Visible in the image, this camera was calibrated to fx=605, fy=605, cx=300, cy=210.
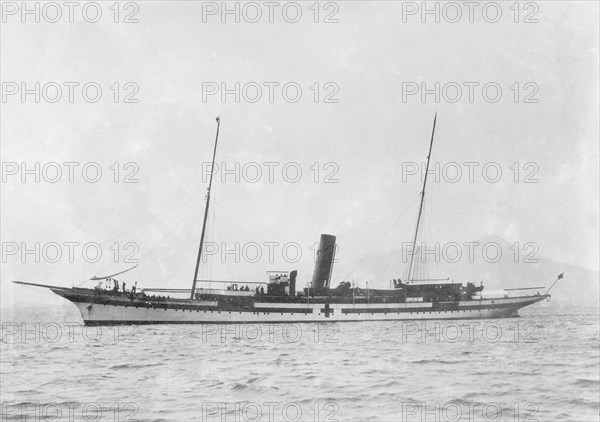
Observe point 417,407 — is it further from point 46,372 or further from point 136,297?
point 136,297

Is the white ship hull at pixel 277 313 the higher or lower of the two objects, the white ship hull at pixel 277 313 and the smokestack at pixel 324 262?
A: the lower

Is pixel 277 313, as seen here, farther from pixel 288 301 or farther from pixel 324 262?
pixel 324 262

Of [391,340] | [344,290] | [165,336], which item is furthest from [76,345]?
[344,290]

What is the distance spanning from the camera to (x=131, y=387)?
16.9 m

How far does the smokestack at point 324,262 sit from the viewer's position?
4175 cm

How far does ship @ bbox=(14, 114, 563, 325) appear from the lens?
3781cm

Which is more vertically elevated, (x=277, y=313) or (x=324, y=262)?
(x=324, y=262)

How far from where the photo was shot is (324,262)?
42.0m

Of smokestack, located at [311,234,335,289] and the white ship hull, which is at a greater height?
smokestack, located at [311,234,335,289]

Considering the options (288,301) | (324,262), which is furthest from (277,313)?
(324,262)

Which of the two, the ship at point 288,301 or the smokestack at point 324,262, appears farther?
the smokestack at point 324,262

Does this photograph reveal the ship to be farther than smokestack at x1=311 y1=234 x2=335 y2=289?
No

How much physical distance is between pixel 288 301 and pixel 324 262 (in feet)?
13.7

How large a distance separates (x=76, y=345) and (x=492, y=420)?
67.9ft
